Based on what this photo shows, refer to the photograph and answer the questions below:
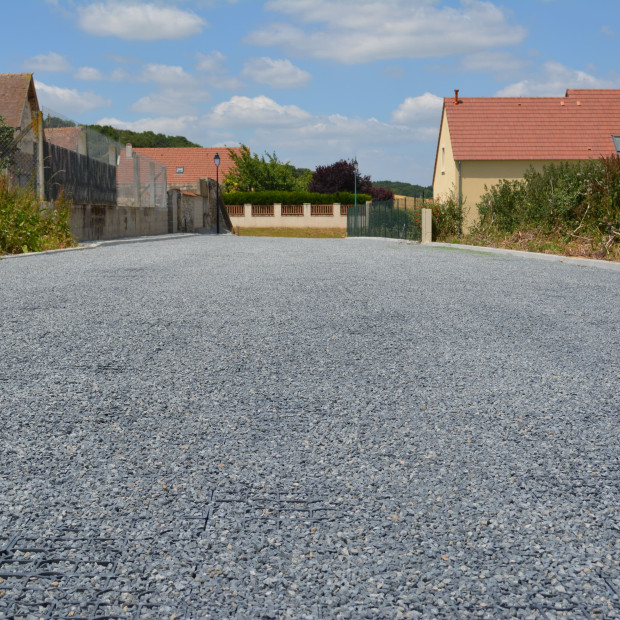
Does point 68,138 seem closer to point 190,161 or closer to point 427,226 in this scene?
point 427,226

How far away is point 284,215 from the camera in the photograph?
4803 centimetres

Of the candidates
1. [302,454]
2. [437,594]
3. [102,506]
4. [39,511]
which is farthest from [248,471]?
[437,594]

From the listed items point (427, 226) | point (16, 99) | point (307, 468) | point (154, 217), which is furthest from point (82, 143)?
point (307, 468)

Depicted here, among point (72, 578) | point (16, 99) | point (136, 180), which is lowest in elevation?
point (72, 578)

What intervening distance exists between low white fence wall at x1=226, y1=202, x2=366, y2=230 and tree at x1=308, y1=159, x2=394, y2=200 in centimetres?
1301

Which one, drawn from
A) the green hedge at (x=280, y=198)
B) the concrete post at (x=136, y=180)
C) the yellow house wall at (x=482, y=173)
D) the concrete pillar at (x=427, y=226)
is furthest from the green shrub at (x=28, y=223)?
the green hedge at (x=280, y=198)

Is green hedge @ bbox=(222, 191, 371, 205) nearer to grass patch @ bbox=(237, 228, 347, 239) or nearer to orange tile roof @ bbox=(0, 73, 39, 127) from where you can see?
grass patch @ bbox=(237, 228, 347, 239)

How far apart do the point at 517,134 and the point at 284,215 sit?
20596 millimetres

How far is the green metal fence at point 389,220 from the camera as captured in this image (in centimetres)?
2412

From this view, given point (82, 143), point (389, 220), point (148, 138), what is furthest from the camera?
point (148, 138)

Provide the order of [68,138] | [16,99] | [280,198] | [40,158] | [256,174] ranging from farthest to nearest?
[256,174]
[280,198]
[16,99]
[68,138]
[40,158]

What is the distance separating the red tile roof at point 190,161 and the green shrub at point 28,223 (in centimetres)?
4467

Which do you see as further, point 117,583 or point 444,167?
point 444,167

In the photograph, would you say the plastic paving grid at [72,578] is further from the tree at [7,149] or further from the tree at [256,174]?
the tree at [256,174]
